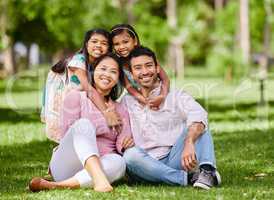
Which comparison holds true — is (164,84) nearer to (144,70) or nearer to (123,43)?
(144,70)

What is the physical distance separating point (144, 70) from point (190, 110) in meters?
0.52

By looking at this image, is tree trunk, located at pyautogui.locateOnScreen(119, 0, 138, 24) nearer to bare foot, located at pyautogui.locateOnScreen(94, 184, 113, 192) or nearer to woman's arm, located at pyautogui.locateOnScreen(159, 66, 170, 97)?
woman's arm, located at pyautogui.locateOnScreen(159, 66, 170, 97)

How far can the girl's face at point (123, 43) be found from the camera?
25.3 ft

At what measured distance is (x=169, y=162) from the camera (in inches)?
292

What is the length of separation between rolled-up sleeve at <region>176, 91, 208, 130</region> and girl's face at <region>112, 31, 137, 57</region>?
2.08ft

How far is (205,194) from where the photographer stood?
6836 millimetres

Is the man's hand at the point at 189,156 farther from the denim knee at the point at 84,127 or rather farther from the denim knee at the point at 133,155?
the denim knee at the point at 84,127

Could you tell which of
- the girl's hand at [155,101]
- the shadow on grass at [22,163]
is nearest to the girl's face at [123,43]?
the girl's hand at [155,101]

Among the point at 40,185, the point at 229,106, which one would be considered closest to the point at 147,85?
the point at 40,185

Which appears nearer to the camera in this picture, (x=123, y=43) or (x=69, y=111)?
(x=69, y=111)

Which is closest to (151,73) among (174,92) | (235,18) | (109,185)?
(174,92)

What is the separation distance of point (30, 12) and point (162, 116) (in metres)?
24.6

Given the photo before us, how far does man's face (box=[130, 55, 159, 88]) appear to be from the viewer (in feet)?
24.2

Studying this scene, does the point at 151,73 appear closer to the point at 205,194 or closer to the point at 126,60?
the point at 126,60
